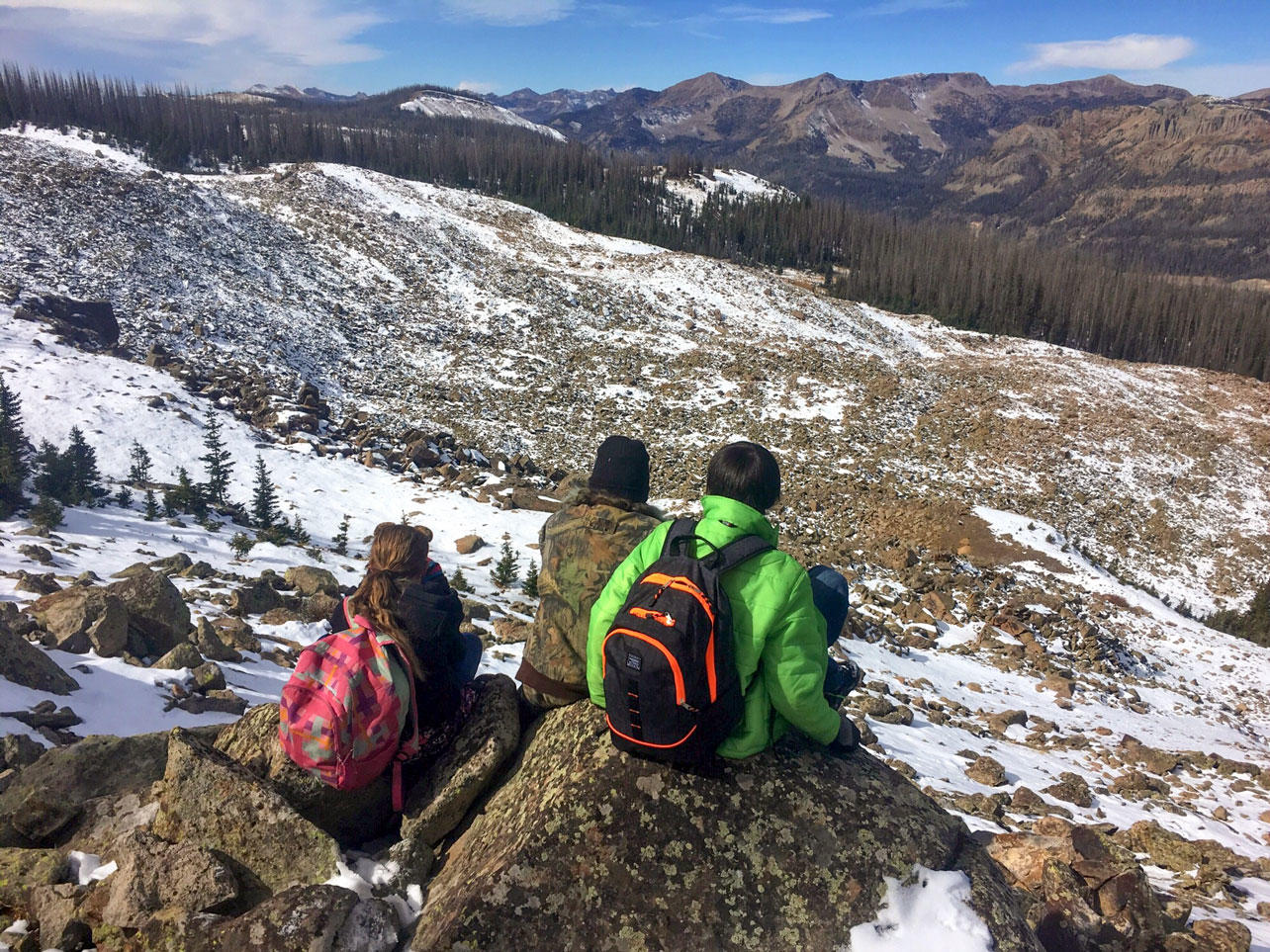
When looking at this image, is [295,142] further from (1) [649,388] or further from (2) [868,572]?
(2) [868,572]

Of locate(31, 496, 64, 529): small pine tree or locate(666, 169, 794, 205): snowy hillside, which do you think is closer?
locate(31, 496, 64, 529): small pine tree

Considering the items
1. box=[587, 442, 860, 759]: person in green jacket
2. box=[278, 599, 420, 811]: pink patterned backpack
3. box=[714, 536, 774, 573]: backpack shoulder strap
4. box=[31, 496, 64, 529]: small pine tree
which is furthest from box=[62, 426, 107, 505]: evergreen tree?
box=[714, 536, 774, 573]: backpack shoulder strap

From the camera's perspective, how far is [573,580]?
375 centimetres

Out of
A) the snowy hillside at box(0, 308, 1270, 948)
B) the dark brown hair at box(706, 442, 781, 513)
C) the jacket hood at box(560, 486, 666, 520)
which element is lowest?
the snowy hillside at box(0, 308, 1270, 948)

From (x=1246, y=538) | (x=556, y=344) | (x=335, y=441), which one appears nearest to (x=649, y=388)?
→ (x=556, y=344)

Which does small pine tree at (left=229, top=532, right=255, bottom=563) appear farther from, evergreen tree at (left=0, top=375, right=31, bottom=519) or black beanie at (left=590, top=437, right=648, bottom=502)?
black beanie at (left=590, top=437, right=648, bottom=502)

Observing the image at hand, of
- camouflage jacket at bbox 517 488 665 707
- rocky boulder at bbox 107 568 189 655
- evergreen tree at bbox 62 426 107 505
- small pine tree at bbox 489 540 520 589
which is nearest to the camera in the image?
camouflage jacket at bbox 517 488 665 707

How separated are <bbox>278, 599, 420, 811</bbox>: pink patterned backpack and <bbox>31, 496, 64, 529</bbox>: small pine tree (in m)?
8.11

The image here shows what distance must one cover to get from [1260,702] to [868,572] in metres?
7.29

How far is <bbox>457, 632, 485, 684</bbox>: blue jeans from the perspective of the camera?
148 inches

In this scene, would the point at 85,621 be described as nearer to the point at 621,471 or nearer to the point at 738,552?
the point at 621,471

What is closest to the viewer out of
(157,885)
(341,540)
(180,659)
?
(157,885)

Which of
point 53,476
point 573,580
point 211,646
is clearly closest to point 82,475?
point 53,476

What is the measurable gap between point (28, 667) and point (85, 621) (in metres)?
1.05
